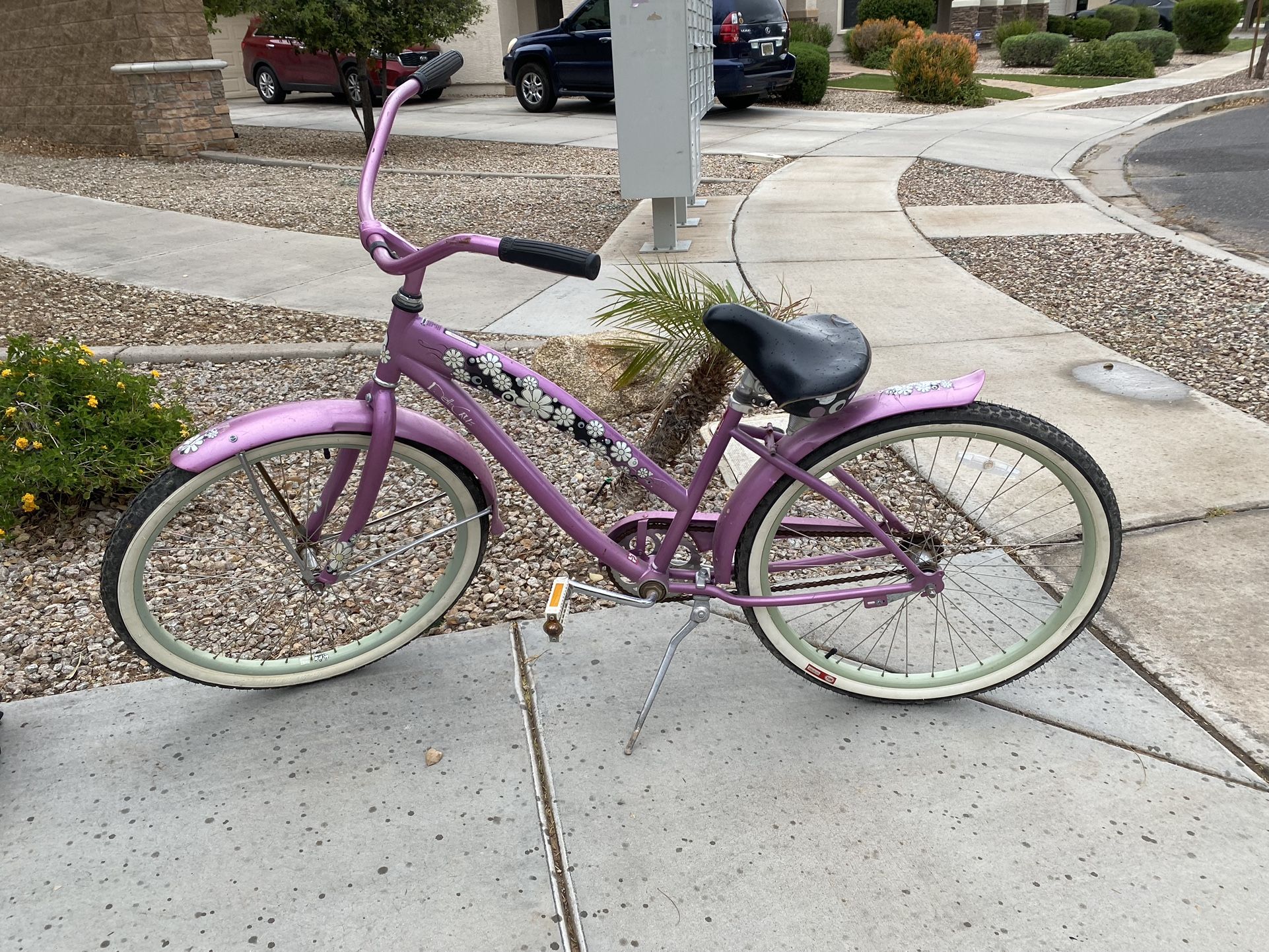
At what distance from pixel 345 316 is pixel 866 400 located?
12.7ft

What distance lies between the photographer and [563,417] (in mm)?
2328

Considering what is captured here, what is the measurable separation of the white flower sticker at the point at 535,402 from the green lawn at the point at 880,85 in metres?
15.8

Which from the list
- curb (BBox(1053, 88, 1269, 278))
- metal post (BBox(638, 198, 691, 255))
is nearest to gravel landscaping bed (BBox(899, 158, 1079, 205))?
curb (BBox(1053, 88, 1269, 278))

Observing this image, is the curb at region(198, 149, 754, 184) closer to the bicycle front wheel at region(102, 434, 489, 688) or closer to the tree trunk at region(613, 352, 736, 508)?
the tree trunk at region(613, 352, 736, 508)

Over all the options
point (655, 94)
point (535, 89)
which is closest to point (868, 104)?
point (535, 89)

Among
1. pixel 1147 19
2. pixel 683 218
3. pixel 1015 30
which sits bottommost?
pixel 683 218

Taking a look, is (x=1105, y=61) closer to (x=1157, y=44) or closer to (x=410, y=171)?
(x=1157, y=44)

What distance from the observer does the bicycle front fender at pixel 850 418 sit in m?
2.19

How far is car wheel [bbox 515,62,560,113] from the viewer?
15219 millimetres

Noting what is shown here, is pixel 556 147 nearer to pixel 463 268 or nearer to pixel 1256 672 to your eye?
pixel 463 268

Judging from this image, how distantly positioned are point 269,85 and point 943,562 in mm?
18161

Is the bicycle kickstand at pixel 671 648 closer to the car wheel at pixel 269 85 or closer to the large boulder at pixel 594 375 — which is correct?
the large boulder at pixel 594 375

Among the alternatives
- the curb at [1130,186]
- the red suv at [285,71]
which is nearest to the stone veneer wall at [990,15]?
the curb at [1130,186]

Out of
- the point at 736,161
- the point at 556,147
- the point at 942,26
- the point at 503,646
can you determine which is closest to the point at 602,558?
the point at 503,646
